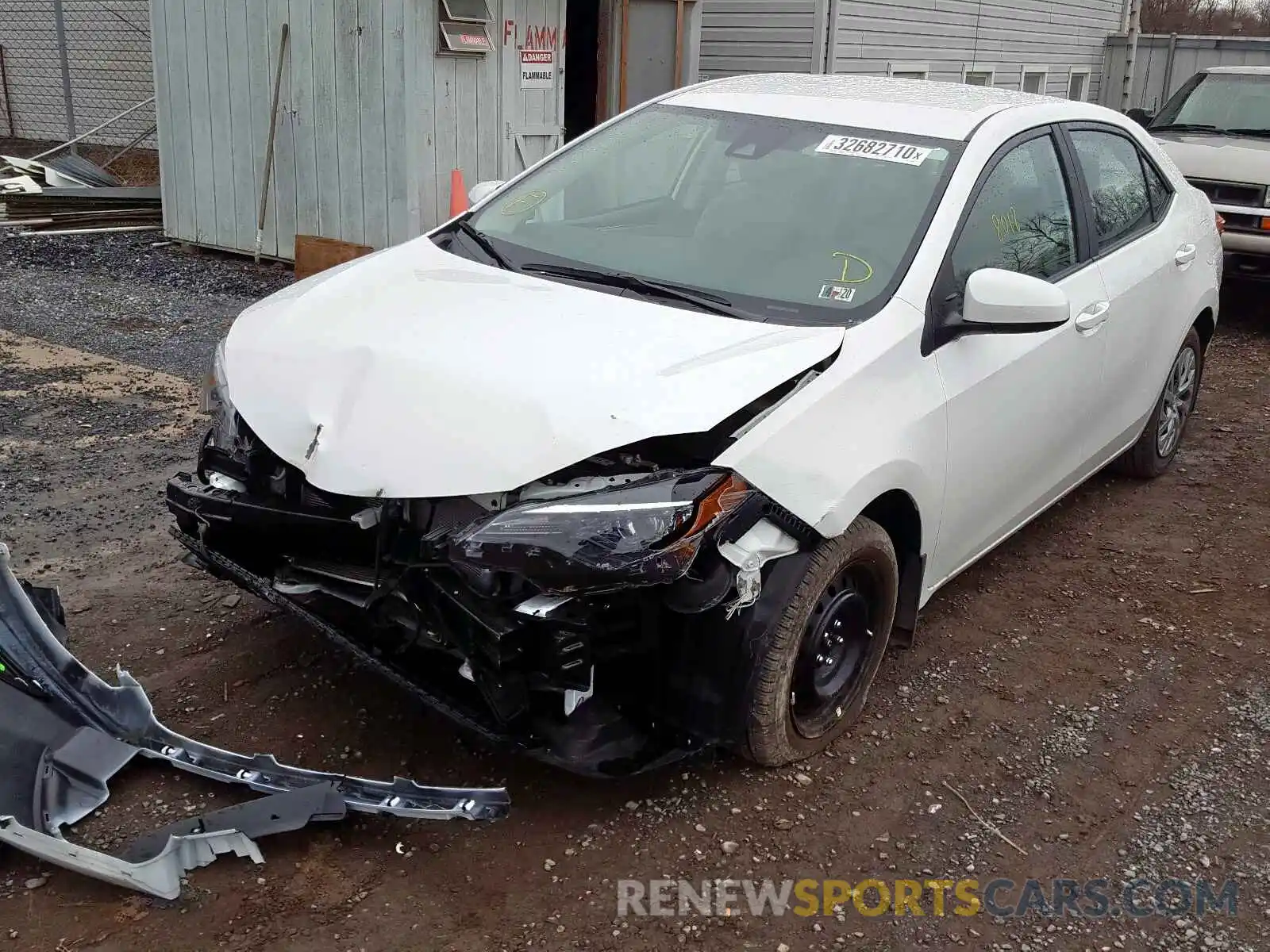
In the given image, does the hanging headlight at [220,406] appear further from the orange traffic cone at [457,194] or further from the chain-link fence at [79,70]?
the chain-link fence at [79,70]

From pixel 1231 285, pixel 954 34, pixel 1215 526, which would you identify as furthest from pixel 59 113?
pixel 1215 526

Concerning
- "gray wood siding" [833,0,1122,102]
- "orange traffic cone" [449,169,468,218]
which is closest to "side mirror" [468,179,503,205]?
"orange traffic cone" [449,169,468,218]

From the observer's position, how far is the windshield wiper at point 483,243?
3.96m

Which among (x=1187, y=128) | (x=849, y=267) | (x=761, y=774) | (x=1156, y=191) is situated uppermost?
(x=1187, y=128)

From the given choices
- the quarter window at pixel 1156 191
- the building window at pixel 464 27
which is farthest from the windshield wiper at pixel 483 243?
the building window at pixel 464 27

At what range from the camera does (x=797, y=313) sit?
3.51 m

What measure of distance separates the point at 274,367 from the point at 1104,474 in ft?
13.8

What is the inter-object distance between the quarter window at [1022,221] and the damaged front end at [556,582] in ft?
3.12

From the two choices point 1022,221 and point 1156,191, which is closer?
point 1022,221

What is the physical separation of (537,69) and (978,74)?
8.60 metres

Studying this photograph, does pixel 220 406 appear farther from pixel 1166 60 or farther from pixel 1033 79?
pixel 1166 60

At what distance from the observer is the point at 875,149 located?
13.1 ft

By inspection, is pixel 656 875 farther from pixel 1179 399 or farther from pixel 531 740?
pixel 1179 399

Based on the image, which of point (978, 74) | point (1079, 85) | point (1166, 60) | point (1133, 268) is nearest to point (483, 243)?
point (1133, 268)
